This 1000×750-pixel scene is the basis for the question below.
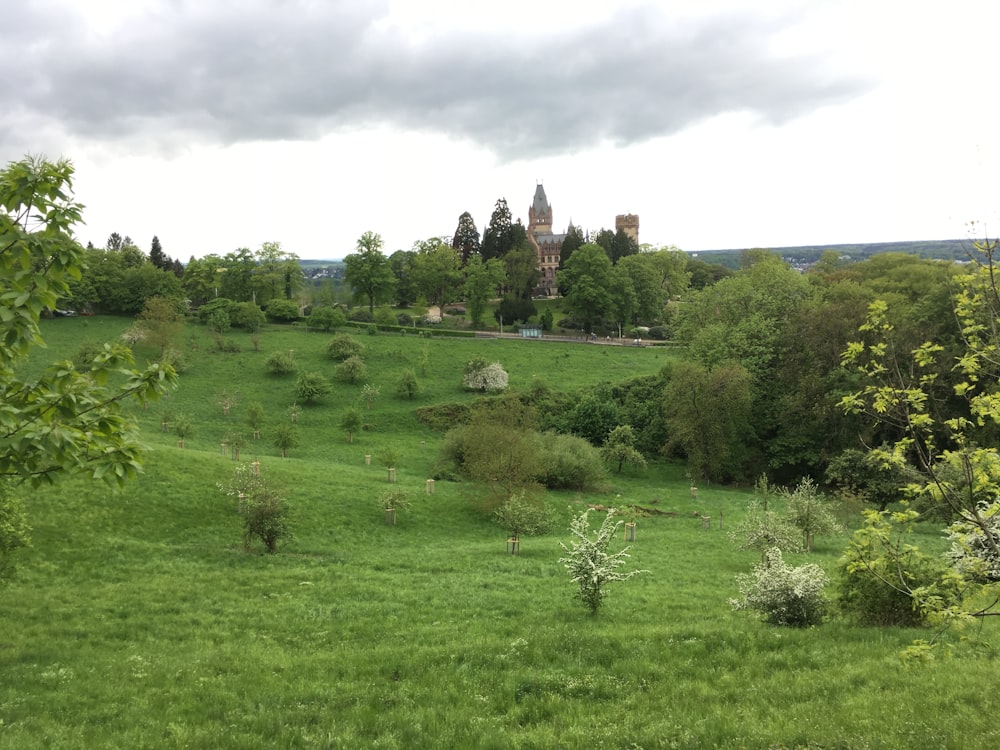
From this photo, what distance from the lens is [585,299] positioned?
83.6 meters

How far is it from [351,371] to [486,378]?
1250cm

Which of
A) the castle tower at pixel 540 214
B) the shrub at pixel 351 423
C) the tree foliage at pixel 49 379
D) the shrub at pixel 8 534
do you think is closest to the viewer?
the tree foliage at pixel 49 379

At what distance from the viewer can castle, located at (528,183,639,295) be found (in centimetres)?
14200

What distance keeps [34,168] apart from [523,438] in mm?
26631

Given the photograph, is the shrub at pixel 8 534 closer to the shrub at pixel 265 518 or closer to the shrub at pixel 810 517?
the shrub at pixel 265 518

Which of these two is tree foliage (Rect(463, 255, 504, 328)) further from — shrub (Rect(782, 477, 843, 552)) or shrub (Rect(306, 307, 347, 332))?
shrub (Rect(782, 477, 843, 552))

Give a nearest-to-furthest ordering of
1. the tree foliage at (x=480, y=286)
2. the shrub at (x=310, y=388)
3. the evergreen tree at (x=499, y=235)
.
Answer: the shrub at (x=310, y=388)
the tree foliage at (x=480, y=286)
the evergreen tree at (x=499, y=235)

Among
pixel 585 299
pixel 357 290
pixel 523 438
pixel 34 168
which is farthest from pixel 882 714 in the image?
pixel 357 290

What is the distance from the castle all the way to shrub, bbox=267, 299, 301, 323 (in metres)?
63.8

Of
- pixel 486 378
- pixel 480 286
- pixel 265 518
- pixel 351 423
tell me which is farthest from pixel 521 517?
pixel 480 286

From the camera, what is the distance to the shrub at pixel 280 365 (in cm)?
5700

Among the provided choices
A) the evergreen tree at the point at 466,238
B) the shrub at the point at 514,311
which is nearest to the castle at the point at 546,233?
the evergreen tree at the point at 466,238

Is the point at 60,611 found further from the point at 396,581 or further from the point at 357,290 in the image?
the point at 357,290

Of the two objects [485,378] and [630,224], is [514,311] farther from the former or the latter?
[630,224]
